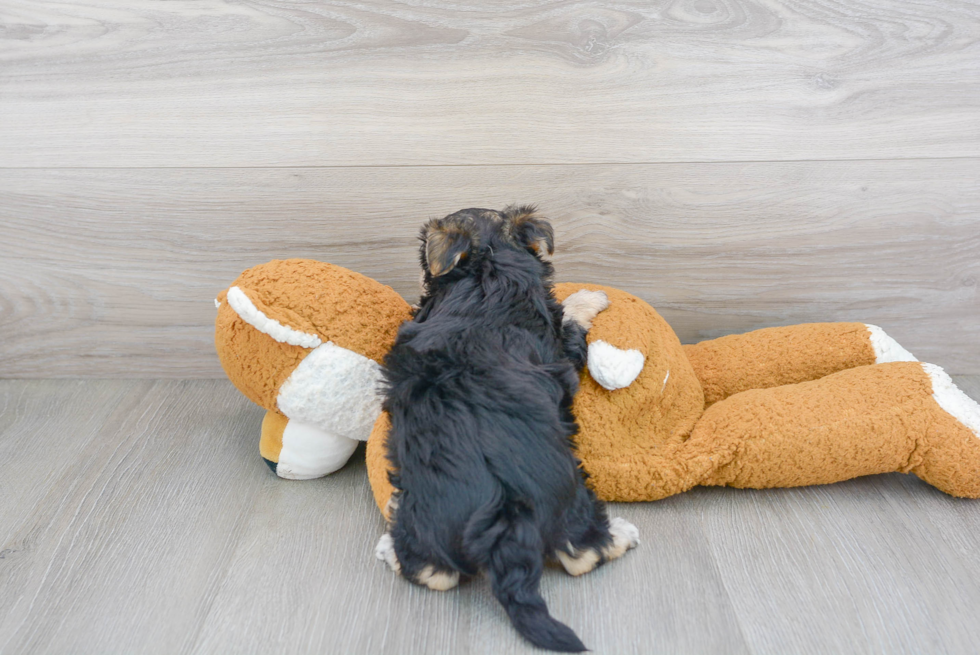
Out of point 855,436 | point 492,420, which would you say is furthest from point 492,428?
point 855,436

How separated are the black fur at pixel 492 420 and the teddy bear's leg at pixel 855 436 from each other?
285mm

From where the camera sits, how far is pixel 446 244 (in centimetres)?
101

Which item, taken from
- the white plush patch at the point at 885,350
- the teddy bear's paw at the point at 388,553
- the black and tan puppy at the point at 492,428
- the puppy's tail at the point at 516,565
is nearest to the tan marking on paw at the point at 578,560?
the black and tan puppy at the point at 492,428

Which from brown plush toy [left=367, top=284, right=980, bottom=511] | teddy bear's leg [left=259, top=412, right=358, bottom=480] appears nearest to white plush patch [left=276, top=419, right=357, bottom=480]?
teddy bear's leg [left=259, top=412, right=358, bottom=480]

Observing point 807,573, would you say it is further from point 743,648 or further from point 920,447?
point 920,447

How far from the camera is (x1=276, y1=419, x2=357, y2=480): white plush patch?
1.16m

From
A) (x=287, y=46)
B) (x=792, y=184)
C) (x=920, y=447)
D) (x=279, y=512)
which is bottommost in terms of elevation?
(x=279, y=512)

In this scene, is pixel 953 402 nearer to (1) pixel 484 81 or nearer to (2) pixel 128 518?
(1) pixel 484 81

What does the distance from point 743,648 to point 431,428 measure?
474mm

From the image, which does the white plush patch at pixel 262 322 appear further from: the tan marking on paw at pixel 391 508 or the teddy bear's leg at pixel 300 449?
the tan marking on paw at pixel 391 508

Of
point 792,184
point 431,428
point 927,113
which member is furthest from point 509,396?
point 927,113

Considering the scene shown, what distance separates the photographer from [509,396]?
92cm

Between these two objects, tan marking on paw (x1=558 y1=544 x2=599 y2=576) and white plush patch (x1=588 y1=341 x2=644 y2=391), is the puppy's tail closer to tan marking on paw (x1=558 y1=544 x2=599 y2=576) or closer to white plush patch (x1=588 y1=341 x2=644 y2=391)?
tan marking on paw (x1=558 y1=544 x2=599 y2=576)

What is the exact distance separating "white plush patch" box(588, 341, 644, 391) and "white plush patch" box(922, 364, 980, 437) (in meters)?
0.50
